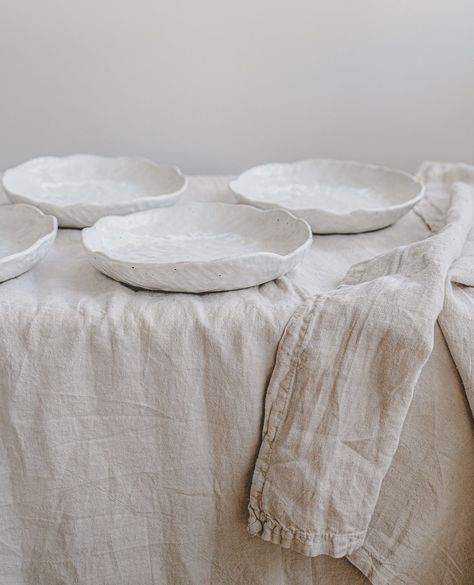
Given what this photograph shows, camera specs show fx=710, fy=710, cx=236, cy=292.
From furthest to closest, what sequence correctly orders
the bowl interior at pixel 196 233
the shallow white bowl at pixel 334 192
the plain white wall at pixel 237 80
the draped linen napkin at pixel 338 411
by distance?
1. the plain white wall at pixel 237 80
2. the shallow white bowl at pixel 334 192
3. the bowl interior at pixel 196 233
4. the draped linen napkin at pixel 338 411

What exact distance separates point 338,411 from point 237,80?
0.89 m

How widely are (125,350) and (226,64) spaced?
2.76ft

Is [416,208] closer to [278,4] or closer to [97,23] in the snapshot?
[278,4]

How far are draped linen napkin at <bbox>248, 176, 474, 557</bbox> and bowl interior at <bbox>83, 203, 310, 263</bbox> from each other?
7.3 inches

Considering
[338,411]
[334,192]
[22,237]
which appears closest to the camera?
[338,411]

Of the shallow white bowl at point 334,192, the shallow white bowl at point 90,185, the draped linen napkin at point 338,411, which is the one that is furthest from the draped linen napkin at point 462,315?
the shallow white bowl at point 90,185

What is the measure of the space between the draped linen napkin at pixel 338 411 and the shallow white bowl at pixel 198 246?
9 centimetres

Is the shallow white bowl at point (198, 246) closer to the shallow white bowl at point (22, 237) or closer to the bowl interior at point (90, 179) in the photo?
the shallow white bowl at point (22, 237)

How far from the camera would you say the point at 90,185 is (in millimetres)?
1236

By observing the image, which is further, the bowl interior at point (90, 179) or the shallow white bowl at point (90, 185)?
the bowl interior at point (90, 179)

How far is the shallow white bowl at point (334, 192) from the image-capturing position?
1037 millimetres

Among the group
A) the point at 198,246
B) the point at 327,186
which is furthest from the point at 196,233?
the point at 327,186

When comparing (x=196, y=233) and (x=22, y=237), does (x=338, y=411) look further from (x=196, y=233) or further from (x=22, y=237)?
(x=22, y=237)

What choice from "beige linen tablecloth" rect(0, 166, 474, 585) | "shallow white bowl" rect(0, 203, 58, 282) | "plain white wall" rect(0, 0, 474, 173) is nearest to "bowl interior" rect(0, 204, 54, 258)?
"shallow white bowl" rect(0, 203, 58, 282)
